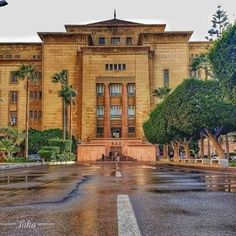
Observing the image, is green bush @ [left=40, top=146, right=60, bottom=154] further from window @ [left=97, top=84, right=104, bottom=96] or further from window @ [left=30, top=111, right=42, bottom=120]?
window @ [left=30, top=111, right=42, bottom=120]

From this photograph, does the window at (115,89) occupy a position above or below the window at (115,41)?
below

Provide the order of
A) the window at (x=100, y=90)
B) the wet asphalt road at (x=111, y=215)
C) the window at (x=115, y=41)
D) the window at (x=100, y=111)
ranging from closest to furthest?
1. the wet asphalt road at (x=111, y=215)
2. the window at (x=100, y=111)
3. the window at (x=100, y=90)
4. the window at (x=115, y=41)

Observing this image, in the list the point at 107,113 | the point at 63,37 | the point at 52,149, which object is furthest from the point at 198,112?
the point at 63,37

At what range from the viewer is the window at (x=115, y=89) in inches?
3250

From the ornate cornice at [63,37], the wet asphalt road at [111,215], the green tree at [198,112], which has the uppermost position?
the ornate cornice at [63,37]

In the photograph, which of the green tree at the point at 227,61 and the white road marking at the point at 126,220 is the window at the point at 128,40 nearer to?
the green tree at the point at 227,61

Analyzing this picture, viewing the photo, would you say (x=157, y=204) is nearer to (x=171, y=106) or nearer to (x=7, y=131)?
(x=171, y=106)

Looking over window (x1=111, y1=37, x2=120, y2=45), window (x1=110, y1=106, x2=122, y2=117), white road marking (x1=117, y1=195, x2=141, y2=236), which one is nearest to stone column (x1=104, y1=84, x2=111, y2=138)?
window (x1=110, y1=106, x2=122, y2=117)

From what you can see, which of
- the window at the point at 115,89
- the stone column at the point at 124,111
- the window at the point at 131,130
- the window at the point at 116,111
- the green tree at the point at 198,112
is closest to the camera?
the green tree at the point at 198,112

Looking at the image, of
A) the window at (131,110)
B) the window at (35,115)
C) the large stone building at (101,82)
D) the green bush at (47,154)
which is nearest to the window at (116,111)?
the large stone building at (101,82)

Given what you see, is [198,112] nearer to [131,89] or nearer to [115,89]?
[131,89]

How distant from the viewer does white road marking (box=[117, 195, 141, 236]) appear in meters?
4.91

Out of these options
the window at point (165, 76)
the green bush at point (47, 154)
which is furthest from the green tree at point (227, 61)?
the window at point (165, 76)

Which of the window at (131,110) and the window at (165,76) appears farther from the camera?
the window at (165,76)
